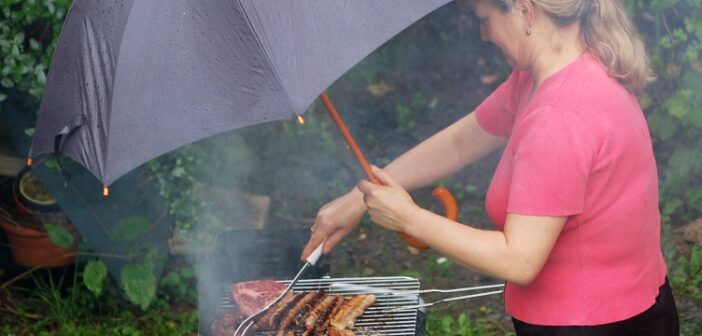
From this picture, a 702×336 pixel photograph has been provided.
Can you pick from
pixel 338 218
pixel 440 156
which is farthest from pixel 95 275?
pixel 440 156

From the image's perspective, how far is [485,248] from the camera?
2652mm

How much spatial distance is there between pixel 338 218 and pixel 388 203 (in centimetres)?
58

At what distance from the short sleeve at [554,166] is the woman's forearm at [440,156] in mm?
775

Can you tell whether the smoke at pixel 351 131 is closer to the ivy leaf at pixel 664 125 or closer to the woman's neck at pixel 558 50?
the ivy leaf at pixel 664 125

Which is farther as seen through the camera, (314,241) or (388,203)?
(314,241)

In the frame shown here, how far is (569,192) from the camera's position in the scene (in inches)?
101

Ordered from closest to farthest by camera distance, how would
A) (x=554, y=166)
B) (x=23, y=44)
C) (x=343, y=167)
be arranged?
(x=554, y=166)
(x=23, y=44)
(x=343, y=167)

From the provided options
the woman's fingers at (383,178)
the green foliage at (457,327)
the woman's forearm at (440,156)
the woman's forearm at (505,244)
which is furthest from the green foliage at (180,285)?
the woman's forearm at (505,244)

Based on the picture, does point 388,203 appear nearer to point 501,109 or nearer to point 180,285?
point 501,109

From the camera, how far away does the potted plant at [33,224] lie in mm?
5121

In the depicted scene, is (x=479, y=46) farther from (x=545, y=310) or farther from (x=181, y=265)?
(x=545, y=310)

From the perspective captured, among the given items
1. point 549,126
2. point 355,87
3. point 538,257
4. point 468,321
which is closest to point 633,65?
point 549,126

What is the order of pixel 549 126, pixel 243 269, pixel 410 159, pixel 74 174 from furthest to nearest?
pixel 74 174
pixel 243 269
pixel 410 159
pixel 549 126

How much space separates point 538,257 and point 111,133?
4.11 feet
